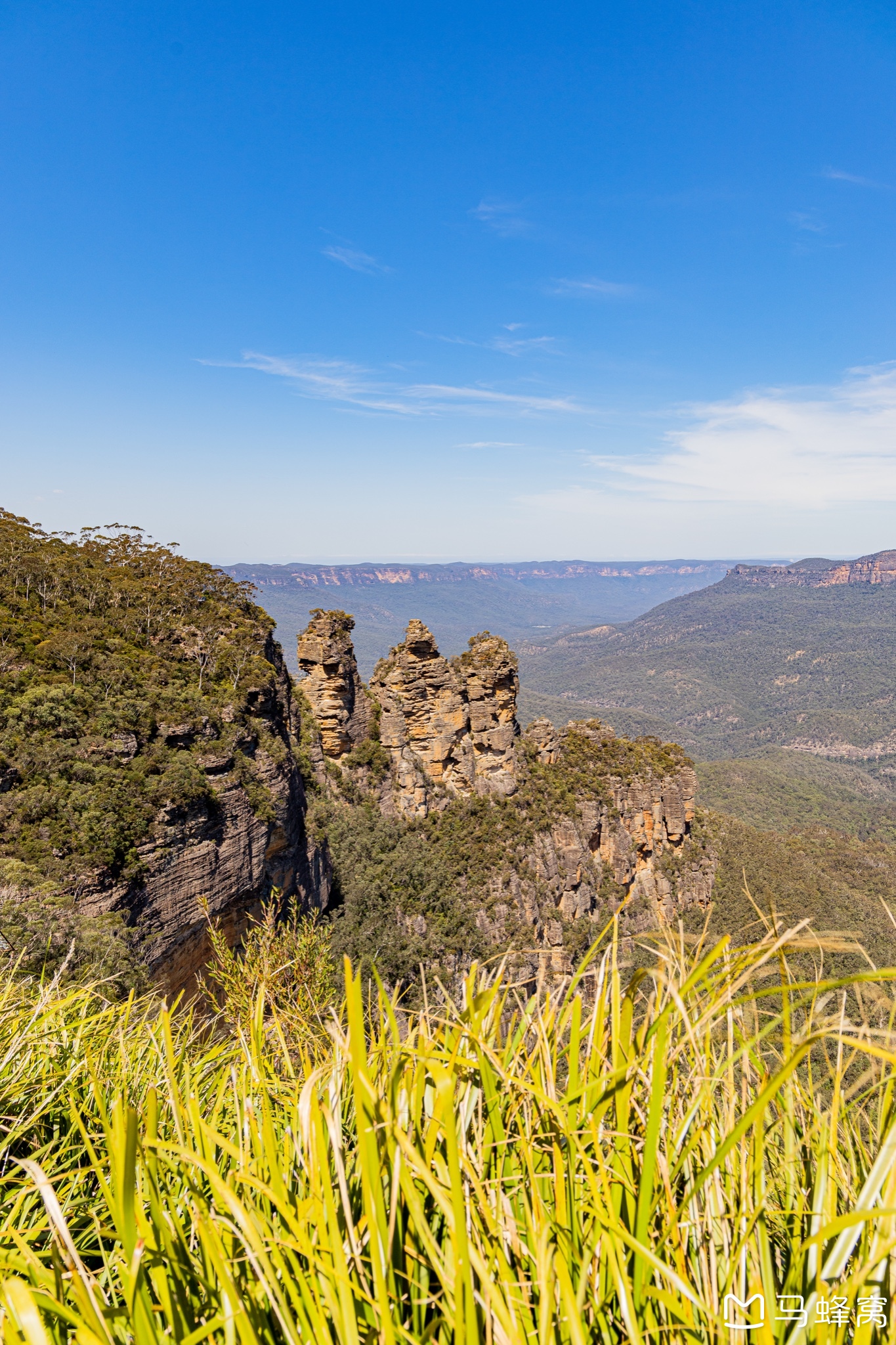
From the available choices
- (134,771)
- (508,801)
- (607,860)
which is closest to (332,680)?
(508,801)

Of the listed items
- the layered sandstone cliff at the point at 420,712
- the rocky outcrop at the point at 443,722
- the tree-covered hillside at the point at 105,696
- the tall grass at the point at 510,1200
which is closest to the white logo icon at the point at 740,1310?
the tall grass at the point at 510,1200

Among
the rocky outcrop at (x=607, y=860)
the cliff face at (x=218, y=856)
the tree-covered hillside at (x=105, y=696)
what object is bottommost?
the rocky outcrop at (x=607, y=860)

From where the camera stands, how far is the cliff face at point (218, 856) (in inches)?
540

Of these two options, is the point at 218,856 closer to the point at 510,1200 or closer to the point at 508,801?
the point at 510,1200

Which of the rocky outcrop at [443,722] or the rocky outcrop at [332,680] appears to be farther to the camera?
the rocky outcrop at [443,722]

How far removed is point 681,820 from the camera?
39.4 metres

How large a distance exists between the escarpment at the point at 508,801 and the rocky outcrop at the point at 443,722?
0.26ft

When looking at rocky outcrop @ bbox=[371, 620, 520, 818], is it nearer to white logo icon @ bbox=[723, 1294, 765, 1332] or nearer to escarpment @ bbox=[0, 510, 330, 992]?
escarpment @ bbox=[0, 510, 330, 992]

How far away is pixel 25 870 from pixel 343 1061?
12.2 meters

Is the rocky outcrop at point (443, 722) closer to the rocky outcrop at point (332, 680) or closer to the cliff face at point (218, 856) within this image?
the rocky outcrop at point (332, 680)

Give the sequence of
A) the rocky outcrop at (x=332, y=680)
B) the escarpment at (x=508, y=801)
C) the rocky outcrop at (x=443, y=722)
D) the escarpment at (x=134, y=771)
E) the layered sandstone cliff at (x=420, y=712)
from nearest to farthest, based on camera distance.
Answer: the escarpment at (x=134, y=771)
the escarpment at (x=508, y=801)
the rocky outcrop at (x=332, y=680)
the layered sandstone cliff at (x=420, y=712)
the rocky outcrop at (x=443, y=722)

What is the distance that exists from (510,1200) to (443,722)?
106ft

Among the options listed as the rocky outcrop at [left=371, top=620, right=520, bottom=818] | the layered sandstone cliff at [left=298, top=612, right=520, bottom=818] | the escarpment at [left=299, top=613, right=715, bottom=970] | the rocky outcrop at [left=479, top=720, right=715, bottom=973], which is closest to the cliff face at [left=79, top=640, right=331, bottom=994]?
the layered sandstone cliff at [left=298, top=612, right=520, bottom=818]

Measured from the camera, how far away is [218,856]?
640 inches
